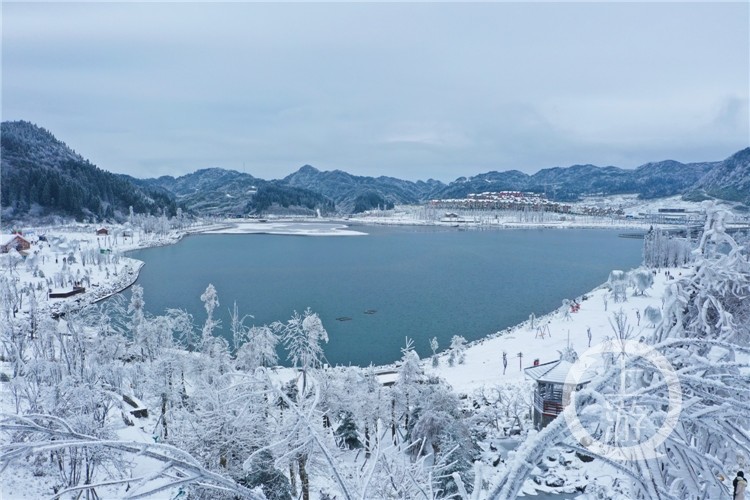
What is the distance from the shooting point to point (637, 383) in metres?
2.24

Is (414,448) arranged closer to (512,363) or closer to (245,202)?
(512,363)

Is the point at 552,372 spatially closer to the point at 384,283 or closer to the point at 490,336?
the point at 490,336

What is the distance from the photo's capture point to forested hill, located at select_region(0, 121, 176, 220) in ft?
267

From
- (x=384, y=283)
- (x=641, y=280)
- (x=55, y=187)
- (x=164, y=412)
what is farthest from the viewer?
(x=55, y=187)

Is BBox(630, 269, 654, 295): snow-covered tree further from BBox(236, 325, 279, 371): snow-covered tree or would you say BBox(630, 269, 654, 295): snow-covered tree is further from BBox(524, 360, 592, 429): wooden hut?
BBox(236, 325, 279, 371): snow-covered tree

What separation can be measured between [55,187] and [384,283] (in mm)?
80456

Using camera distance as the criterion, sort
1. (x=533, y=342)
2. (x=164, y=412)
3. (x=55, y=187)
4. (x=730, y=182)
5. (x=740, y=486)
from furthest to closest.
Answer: (x=730, y=182), (x=55, y=187), (x=533, y=342), (x=164, y=412), (x=740, y=486)

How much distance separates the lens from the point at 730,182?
455 feet

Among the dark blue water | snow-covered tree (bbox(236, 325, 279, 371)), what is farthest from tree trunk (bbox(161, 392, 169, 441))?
the dark blue water

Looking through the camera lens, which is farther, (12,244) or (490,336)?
(12,244)

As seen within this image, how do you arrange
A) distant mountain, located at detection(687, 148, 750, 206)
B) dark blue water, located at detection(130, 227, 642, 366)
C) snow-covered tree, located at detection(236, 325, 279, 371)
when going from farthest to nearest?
distant mountain, located at detection(687, 148, 750, 206)
dark blue water, located at detection(130, 227, 642, 366)
snow-covered tree, located at detection(236, 325, 279, 371)

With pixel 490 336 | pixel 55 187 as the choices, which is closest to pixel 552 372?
pixel 490 336

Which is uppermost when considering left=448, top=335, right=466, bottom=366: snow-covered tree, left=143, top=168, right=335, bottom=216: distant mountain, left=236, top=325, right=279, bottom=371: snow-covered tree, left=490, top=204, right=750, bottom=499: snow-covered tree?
left=143, top=168, right=335, bottom=216: distant mountain

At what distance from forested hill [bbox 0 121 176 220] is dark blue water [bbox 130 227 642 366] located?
39.5 metres
